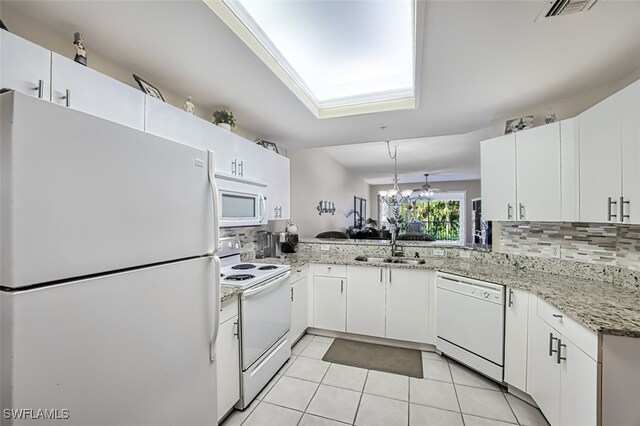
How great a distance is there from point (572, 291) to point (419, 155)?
13.4 ft

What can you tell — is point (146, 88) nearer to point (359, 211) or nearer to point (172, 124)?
point (172, 124)

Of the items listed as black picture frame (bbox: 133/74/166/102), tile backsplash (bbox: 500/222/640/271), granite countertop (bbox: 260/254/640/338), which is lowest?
granite countertop (bbox: 260/254/640/338)

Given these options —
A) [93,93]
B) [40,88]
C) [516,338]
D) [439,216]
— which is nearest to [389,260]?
[516,338]

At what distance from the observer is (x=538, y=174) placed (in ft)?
6.95

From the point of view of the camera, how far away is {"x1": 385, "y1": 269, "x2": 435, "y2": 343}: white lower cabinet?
2.63 metres

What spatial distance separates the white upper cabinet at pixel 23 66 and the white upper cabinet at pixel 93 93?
29mm

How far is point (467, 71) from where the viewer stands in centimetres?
183

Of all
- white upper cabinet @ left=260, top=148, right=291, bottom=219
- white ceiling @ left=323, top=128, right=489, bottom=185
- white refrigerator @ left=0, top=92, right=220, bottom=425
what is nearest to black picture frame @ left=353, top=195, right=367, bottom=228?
white ceiling @ left=323, top=128, right=489, bottom=185

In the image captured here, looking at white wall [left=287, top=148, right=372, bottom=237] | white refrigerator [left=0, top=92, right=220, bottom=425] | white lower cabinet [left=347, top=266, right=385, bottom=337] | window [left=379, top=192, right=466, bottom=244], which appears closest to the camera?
white refrigerator [left=0, top=92, right=220, bottom=425]

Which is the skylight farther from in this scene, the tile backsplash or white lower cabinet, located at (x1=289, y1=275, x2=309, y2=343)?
white lower cabinet, located at (x1=289, y1=275, x2=309, y2=343)

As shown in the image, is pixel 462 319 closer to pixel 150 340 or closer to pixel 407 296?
pixel 407 296

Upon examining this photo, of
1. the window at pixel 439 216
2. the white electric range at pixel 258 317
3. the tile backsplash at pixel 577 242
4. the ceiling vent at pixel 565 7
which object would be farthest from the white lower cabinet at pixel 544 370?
the window at pixel 439 216

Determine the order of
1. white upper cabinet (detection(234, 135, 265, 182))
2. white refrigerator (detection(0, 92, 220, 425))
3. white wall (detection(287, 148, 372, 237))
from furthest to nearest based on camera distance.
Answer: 1. white wall (detection(287, 148, 372, 237))
2. white upper cabinet (detection(234, 135, 265, 182))
3. white refrigerator (detection(0, 92, 220, 425))

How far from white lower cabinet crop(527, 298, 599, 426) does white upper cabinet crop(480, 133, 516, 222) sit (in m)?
0.90
